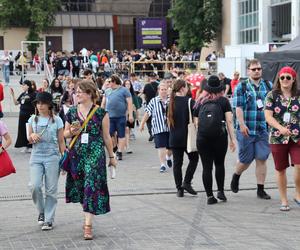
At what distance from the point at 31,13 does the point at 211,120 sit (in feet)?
143

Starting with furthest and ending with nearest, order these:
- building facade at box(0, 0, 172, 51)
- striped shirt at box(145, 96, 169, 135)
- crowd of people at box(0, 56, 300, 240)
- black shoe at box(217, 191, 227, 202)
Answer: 1. building facade at box(0, 0, 172, 51)
2. striped shirt at box(145, 96, 169, 135)
3. black shoe at box(217, 191, 227, 202)
4. crowd of people at box(0, 56, 300, 240)

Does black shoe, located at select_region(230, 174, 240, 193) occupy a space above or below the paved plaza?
above

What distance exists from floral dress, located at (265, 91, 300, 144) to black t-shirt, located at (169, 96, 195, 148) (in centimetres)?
143

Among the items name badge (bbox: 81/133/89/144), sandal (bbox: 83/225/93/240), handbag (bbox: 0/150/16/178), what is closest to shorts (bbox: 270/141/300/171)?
name badge (bbox: 81/133/89/144)

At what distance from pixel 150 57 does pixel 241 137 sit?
94.2 feet

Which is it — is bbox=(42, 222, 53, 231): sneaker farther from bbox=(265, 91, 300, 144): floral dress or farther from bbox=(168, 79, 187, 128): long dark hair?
bbox=(265, 91, 300, 144): floral dress

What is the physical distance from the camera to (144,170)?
11750mm

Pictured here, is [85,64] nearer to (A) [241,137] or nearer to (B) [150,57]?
(B) [150,57]

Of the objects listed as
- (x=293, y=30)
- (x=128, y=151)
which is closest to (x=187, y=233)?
(x=128, y=151)

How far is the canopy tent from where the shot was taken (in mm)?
15891

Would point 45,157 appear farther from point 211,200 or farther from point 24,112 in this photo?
point 24,112

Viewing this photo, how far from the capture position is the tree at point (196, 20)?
4981 centimetres

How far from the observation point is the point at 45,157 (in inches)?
288

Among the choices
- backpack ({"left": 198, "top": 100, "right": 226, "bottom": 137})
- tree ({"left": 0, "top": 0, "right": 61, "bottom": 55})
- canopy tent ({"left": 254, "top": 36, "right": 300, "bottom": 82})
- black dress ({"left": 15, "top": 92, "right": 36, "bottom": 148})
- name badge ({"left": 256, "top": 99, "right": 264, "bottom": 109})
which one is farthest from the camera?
tree ({"left": 0, "top": 0, "right": 61, "bottom": 55})
